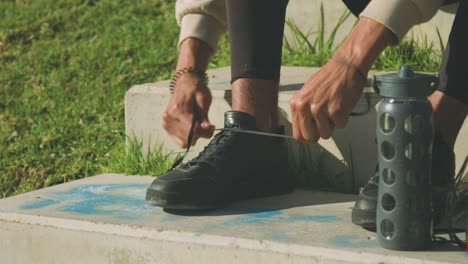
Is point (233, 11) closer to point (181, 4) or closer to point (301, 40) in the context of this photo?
point (181, 4)

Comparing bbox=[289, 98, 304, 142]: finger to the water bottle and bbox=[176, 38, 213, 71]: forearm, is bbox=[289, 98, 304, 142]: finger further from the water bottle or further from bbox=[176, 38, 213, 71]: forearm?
bbox=[176, 38, 213, 71]: forearm

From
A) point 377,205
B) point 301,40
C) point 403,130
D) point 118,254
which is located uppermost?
point 301,40

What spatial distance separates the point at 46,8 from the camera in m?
5.15

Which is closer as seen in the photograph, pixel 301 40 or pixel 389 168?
pixel 389 168

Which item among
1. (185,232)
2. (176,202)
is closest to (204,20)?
(176,202)

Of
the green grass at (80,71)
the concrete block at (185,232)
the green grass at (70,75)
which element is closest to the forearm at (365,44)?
the concrete block at (185,232)

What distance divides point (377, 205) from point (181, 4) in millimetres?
1110

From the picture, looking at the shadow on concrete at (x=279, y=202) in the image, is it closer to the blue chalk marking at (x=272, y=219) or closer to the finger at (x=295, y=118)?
the blue chalk marking at (x=272, y=219)

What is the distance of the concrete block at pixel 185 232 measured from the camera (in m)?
2.03

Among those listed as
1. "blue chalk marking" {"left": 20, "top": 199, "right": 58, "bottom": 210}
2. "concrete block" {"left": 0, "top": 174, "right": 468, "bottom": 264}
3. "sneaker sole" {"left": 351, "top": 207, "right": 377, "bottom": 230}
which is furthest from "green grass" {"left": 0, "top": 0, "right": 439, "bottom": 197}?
"sneaker sole" {"left": 351, "top": 207, "right": 377, "bottom": 230}

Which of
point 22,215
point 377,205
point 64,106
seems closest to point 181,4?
point 22,215

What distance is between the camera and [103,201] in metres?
2.66

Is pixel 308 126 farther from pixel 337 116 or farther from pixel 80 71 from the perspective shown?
pixel 80 71

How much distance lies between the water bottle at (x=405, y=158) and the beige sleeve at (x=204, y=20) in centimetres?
94
